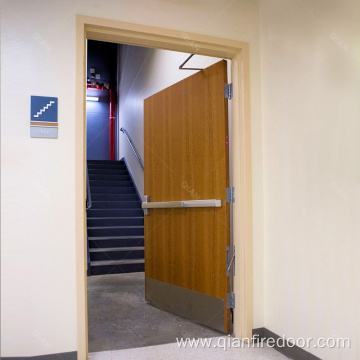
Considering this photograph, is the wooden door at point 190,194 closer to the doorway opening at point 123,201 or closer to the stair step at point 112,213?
the doorway opening at point 123,201

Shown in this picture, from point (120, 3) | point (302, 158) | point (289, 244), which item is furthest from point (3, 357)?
point (120, 3)

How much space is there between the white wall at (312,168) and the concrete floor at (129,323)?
0.69 m

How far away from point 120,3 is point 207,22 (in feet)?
1.91

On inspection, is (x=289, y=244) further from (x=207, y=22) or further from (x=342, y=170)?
(x=207, y=22)

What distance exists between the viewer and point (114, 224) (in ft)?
18.8

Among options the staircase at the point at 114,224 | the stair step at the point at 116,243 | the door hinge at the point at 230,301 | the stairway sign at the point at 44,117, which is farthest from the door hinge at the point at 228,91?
the stair step at the point at 116,243

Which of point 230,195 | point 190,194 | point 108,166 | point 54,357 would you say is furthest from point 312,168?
point 108,166

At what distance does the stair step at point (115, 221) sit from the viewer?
18.4 ft

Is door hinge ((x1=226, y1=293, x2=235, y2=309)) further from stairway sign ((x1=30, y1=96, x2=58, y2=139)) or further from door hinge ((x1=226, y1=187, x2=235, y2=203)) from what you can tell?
stairway sign ((x1=30, y1=96, x2=58, y2=139))

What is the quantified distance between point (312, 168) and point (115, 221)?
13.6 feet

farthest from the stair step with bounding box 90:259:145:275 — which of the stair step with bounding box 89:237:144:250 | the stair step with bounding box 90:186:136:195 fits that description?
the stair step with bounding box 90:186:136:195

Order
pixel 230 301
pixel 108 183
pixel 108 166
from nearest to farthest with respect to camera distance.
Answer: pixel 230 301, pixel 108 183, pixel 108 166

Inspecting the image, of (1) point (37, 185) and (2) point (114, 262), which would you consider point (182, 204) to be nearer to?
(1) point (37, 185)

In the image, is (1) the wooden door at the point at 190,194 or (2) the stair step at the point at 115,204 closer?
(1) the wooden door at the point at 190,194
